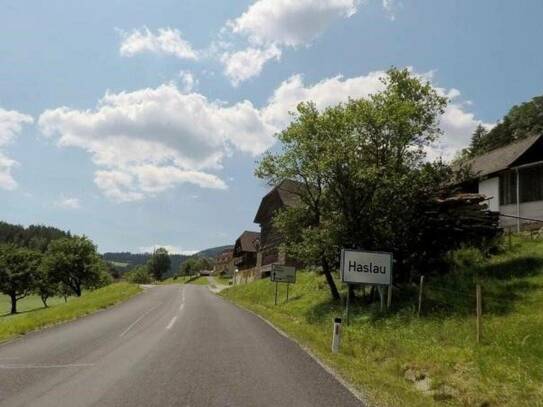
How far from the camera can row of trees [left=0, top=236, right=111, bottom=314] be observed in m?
85.4

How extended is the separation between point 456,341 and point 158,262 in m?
161

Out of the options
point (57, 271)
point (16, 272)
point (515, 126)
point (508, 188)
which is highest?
point (515, 126)

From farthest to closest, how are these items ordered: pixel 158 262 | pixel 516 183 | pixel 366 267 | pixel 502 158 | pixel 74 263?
pixel 158 262
pixel 74 263
pixel 502 158
pixel 516 183
pixel 366 267

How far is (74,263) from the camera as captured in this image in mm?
86438

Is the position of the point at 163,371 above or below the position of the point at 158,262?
below

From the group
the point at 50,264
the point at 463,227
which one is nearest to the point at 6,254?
the point at 50,264

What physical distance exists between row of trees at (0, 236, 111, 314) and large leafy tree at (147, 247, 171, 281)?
7620 centimetres

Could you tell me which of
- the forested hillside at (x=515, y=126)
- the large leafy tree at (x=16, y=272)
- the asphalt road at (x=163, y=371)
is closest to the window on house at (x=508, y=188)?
the asphalt road at (x=163, y=371)

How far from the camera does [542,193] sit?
99.9 feet

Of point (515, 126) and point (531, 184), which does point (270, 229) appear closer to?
point (531, 184)

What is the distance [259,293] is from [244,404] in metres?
38.9

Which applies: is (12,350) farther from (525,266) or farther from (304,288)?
(304,288)

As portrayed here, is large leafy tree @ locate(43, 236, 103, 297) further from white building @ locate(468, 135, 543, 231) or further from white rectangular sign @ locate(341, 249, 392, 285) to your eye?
white rectangular sign @ locate(341, 249, 392, 285)

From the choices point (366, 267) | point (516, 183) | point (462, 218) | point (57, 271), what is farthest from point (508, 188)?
point (57, 271)
